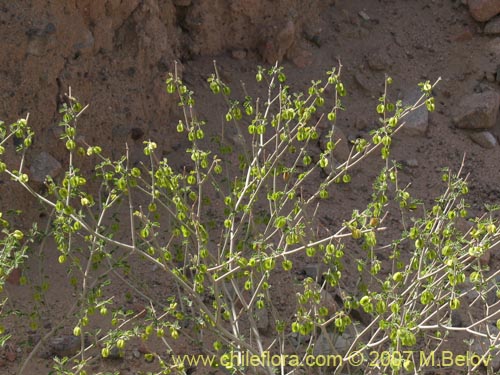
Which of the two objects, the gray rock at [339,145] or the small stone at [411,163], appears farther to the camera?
the small stone at [411,163]

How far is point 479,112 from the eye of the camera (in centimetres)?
475

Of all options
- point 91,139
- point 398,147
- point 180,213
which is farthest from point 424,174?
point 180,213

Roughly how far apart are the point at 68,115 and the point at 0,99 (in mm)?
861

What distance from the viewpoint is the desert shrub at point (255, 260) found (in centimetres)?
267

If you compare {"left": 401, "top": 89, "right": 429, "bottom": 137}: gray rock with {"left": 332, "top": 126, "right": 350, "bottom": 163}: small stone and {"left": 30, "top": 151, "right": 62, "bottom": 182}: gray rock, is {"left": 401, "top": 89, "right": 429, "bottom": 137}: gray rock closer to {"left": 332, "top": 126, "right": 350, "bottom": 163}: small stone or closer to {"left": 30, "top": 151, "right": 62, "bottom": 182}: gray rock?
{"left": 332, "top": 126, "right": 350, "bottom": 163}: small stone

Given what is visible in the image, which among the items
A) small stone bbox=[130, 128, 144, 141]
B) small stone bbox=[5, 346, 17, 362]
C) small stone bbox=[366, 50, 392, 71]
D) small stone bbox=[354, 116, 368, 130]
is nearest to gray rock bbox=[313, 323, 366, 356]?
small stone bbox=[5, 346, 17, 362]

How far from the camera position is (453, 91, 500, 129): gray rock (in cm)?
475

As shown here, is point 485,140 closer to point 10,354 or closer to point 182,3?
point 182,3

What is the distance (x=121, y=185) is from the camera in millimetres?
2656

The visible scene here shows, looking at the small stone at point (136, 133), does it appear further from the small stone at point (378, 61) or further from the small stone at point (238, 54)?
the small stone at point (378, 61)

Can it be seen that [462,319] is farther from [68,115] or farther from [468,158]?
[68,115]

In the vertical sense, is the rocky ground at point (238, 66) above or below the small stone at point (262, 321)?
above

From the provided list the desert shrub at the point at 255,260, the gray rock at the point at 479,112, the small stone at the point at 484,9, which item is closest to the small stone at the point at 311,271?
the desert shrub at the point at 255,260

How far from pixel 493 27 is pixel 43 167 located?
2922mm
